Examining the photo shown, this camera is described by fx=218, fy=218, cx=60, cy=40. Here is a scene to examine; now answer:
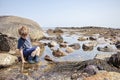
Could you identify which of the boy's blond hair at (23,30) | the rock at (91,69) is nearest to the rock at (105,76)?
the rock at (91,69)

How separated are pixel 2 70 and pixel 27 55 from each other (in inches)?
55.5

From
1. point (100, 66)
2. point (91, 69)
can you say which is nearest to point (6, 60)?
point (91, 69)

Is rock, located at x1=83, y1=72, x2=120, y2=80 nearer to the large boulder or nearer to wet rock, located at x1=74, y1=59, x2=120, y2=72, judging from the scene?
wet rock, located at x1=74, y1=59, x2=120, y2=72

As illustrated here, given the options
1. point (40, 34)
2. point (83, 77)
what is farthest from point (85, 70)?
point (40, 34)

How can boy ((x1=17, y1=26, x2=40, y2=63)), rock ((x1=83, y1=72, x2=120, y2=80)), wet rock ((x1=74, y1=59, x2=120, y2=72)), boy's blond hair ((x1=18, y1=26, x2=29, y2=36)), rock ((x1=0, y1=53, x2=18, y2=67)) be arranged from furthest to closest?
boy ((x1=17, y1=26, x2=40, y2=63)) < boy's blond hair ((x1=18, y1=26, x2=29, y2=36)) < rock ((x1=0, y1=53, x2=18, y2=67)) < wet rock ((x1=74, y1=59, x2=120, y2=72)) < rock ((x1=83, y1=72, x2=120, y2=80))

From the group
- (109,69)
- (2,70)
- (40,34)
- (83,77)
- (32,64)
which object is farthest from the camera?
(40,34)

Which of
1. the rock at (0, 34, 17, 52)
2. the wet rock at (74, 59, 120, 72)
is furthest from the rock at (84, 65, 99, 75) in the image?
the rock at (0, 34, 17, 52)

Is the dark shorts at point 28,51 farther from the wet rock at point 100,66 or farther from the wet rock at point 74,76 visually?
the wet rock at point 74,76

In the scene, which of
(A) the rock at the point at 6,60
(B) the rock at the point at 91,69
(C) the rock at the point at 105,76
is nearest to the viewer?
(C) the rock at the point at 105,76

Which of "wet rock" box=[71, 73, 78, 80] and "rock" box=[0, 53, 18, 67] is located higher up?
"rock" box=[0, 53, 18, 67]

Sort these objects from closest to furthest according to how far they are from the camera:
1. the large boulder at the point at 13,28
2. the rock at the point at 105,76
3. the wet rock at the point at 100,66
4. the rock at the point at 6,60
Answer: the rock at the point at 105,76 → the wet rock at the point at 100,66 → the rock at the point at 6,60 → the large boulder at the point at 13,28

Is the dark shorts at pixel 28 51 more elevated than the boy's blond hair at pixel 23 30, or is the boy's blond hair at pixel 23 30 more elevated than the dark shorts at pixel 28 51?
the boy's blond hair at pixel 23 30

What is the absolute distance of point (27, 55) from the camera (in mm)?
9398

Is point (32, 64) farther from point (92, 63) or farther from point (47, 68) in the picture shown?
point (92, 63)
